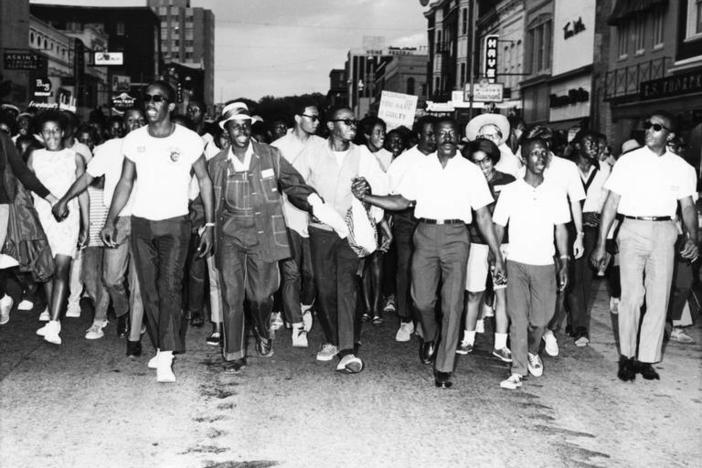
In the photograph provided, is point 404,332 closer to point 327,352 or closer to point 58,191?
point 327,352

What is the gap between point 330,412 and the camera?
20.1 feet

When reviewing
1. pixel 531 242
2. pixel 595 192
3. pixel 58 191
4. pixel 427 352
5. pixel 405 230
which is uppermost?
pixel 595 192

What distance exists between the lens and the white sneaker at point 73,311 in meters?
9.66

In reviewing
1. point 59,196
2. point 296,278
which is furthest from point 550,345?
point 59,196

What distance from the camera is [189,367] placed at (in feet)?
24.4

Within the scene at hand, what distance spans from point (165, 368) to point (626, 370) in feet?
11.5

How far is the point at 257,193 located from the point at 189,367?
1.49m

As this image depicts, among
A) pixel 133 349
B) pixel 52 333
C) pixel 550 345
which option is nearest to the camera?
pixel 133 349

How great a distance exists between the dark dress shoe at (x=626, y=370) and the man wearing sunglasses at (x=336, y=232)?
2.08 meters

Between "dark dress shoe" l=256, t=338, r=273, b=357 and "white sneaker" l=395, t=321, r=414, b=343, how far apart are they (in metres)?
1.45

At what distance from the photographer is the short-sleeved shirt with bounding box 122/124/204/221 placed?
22.7 feet

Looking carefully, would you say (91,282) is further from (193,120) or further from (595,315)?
(595,315)

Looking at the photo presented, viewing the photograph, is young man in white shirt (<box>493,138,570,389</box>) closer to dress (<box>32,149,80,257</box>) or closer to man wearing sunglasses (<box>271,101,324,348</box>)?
man wearing sunglasses (<box>271,101,324,348</box>)

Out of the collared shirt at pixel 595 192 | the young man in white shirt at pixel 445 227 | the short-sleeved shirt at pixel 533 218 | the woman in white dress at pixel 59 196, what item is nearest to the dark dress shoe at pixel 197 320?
the woman in white dress at pixel 59 196
